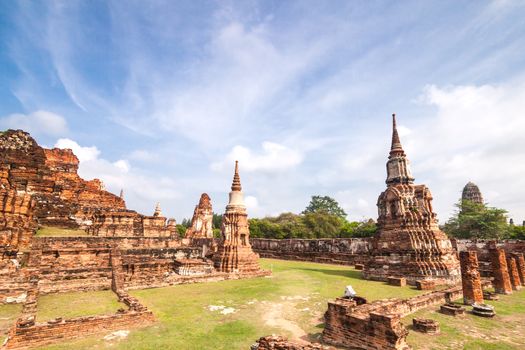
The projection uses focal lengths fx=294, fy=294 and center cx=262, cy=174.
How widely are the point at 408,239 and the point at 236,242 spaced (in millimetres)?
9005

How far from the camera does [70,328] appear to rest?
21.6ft

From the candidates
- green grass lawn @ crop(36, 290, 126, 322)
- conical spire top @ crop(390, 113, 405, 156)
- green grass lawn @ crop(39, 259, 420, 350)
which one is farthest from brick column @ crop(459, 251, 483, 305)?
green grass lawn @ crop(36, 290, 126, 322)

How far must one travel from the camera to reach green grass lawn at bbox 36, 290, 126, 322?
8164 mm

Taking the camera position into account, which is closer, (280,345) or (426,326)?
(280,345)

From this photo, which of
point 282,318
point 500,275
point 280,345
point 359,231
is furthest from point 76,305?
point 359,231

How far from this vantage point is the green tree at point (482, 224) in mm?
33094

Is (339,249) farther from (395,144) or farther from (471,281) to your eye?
(471,281)

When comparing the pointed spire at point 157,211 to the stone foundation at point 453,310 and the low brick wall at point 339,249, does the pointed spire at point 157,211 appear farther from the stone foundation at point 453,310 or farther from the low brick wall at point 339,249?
the stone foundation at point 453,310

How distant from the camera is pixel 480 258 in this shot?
18422 millimetres

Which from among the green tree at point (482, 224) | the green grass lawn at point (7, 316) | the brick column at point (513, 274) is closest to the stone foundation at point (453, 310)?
the brick column at point (513, 274)

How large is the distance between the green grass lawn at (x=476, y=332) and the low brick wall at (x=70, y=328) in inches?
254

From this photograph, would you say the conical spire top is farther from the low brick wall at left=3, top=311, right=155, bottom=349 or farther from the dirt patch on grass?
the low brick wall at left=3, top=311, right=155, bottom=349

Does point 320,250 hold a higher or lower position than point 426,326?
higher

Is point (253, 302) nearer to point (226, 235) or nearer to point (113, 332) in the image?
point (113, 332)
